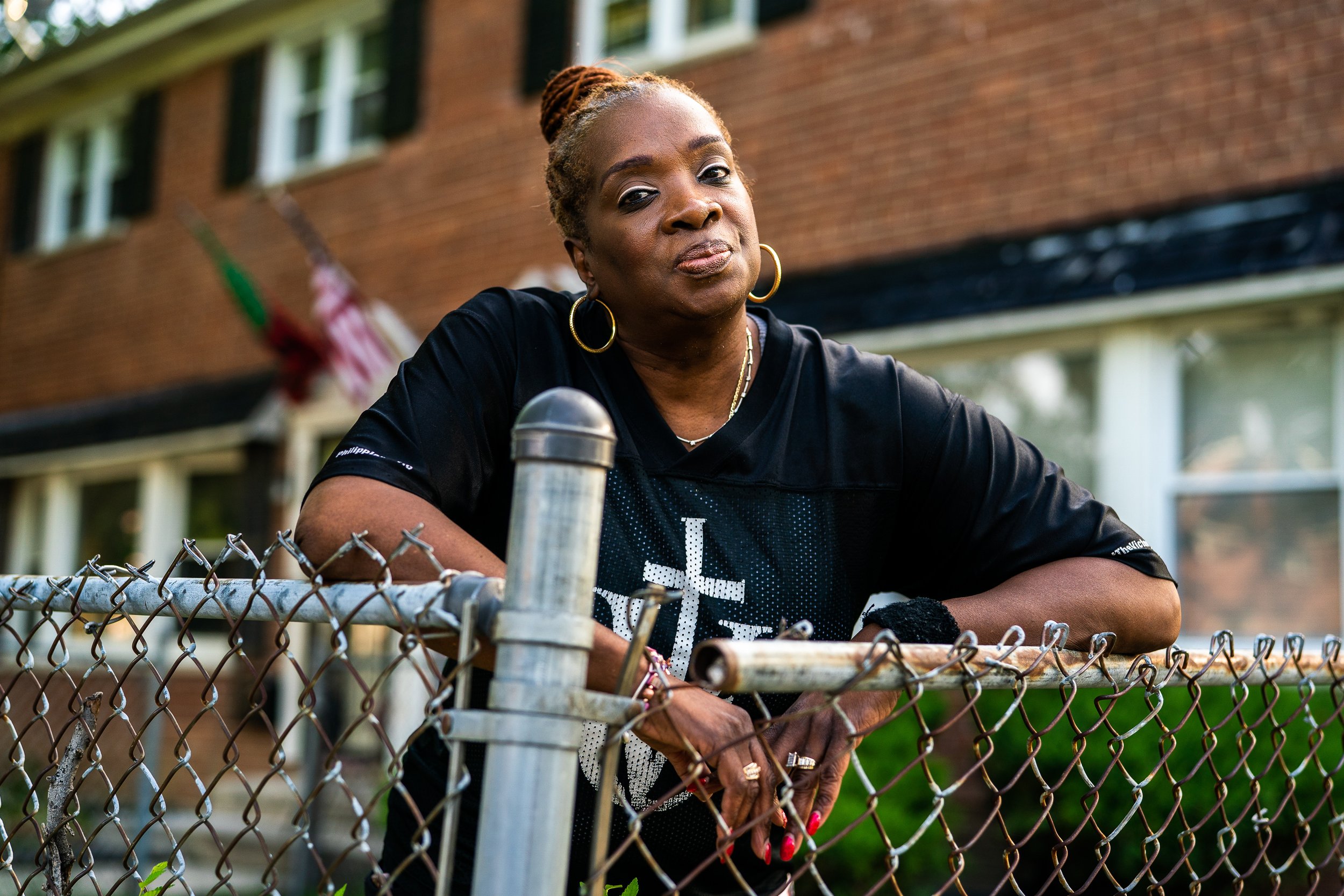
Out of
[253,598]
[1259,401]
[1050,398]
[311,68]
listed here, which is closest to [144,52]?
[311,68]

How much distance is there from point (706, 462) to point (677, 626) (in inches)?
10.8

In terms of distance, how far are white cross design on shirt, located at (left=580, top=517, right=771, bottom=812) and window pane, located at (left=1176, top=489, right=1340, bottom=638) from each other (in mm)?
4911

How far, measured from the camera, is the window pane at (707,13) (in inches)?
351

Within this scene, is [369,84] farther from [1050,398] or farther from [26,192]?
[1050,398]

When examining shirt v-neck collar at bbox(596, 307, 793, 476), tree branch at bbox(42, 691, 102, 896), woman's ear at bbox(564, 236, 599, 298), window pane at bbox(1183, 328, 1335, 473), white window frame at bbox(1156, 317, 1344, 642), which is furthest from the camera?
window pane at bbox(1183, 328, 1335, 473)

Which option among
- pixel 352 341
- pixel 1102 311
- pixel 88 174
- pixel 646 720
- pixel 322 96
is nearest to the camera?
pixel 646 720

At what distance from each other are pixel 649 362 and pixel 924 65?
6.05 m

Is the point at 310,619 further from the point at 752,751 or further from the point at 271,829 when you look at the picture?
the point at 271,829

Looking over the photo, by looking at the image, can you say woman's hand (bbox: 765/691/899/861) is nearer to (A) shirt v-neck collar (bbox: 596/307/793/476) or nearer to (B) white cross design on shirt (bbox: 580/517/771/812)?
(B) white cross design on shirt (bbox: 580/517/771/812)

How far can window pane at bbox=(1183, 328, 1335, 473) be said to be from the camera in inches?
249

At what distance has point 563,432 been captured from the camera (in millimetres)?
1268

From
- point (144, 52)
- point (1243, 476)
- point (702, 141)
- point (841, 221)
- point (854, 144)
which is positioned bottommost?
point (702, 141)

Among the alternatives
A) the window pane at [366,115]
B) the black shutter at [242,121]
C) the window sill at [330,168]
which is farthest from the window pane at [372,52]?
the black shutter at [242,121]

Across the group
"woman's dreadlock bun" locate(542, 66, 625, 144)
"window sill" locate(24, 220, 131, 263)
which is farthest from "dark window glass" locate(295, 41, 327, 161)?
"woman's dreadlock bun" locate(542, 66, 625, 144)
